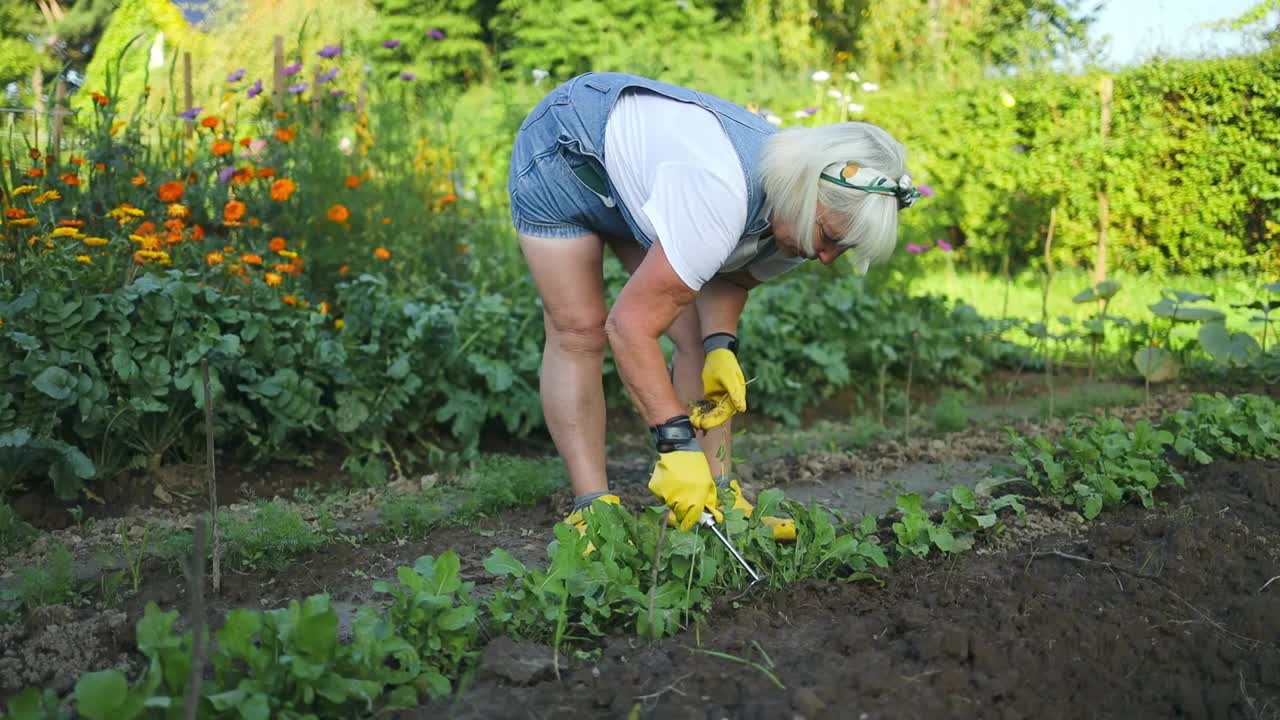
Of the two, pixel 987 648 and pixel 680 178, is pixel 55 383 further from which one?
pixel 987 648

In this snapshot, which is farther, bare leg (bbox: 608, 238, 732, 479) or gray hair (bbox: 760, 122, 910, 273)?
bare leg (bbox: 608, 238, 732, 479)

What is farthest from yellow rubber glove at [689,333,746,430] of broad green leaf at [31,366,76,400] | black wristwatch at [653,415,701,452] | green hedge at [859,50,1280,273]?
green hedge at [859,50,1280,273]

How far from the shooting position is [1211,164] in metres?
7.50

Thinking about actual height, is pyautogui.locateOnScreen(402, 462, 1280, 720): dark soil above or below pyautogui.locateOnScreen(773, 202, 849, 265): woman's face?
below

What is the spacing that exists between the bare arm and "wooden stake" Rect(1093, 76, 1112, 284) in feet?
21.6

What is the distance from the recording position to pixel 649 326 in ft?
7.04

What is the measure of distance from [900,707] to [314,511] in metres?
1.83

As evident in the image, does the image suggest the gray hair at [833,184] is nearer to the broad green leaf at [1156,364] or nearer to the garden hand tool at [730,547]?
the garden hand tool at [730,547]

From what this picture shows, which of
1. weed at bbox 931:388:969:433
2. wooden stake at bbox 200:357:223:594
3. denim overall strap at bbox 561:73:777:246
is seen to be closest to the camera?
wooden stake at bbox 200:357:223:594

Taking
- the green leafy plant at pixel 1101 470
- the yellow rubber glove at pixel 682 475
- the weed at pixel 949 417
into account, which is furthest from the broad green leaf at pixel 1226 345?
the yellow rubber glove at pixel 682 475

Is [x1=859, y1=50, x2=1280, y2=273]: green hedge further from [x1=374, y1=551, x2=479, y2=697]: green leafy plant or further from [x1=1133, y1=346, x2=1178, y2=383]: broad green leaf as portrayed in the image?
[x1=374, y1=551, x2=479, y2=697]: green leafy plant

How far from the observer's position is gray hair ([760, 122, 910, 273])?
2.15m

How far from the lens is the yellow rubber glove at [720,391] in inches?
93.6

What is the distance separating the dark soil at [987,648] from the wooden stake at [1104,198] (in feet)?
19.0
